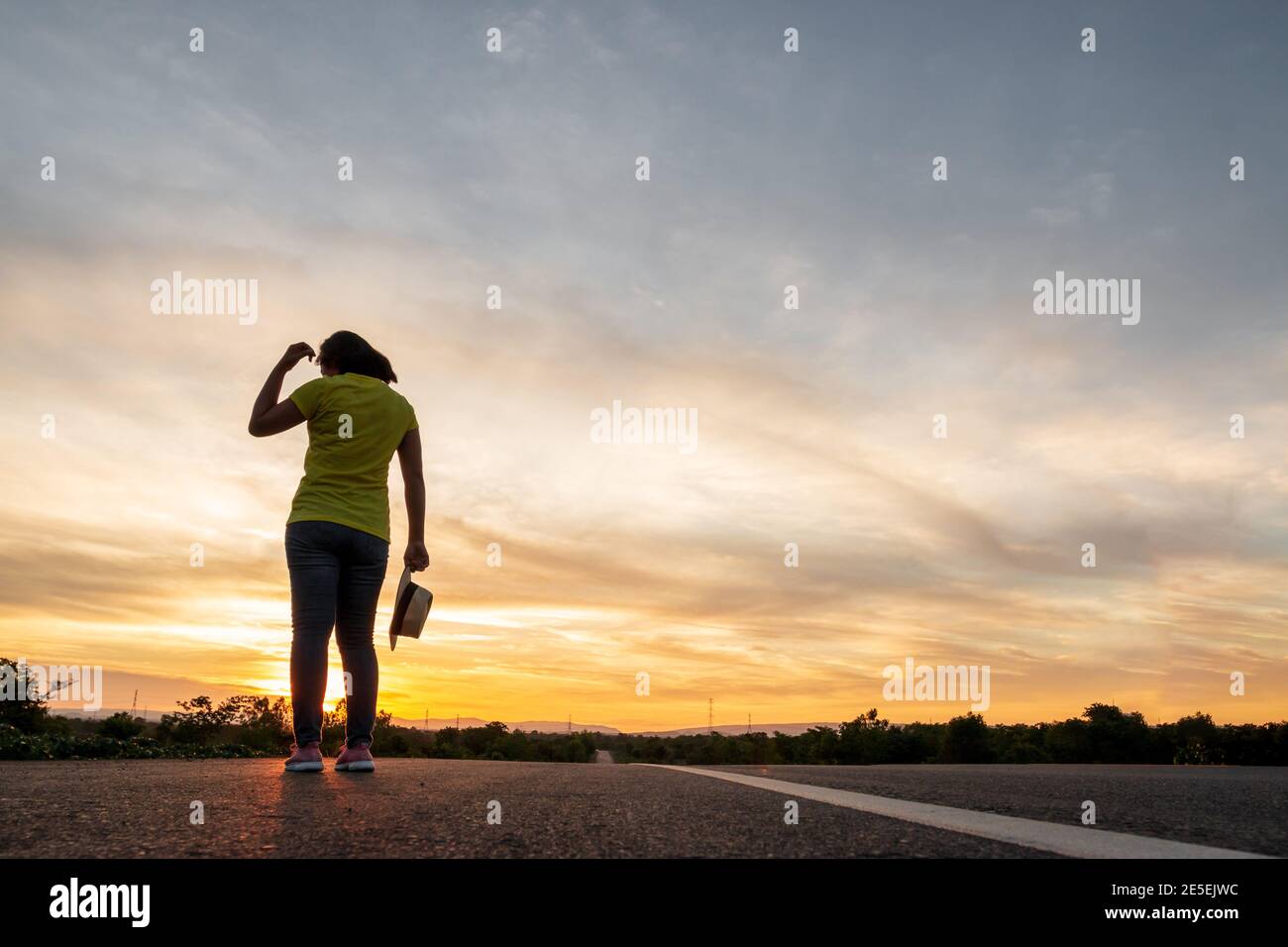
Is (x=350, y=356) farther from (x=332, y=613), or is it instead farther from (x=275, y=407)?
(x=332, y=613)

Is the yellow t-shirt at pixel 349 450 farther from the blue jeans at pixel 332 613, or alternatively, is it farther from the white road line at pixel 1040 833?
the white road line at pixel 1040 833

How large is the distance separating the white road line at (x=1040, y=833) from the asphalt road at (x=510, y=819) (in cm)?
11

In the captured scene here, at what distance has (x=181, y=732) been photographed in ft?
76.0

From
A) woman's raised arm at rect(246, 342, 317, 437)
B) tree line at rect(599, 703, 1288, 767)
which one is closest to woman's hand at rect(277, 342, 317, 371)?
woman's raised arm at rect(246, 342, 317, 437)

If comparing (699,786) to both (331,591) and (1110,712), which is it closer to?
(331,591)

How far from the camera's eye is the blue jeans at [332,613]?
15.7 ft

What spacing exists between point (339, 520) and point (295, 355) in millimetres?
1103

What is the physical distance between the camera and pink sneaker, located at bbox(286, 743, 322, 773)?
185 inches

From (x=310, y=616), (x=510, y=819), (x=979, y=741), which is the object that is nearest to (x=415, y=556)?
(x=310, y=616)

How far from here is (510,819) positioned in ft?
9.43

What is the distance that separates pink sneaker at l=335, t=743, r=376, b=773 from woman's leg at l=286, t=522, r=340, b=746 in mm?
198

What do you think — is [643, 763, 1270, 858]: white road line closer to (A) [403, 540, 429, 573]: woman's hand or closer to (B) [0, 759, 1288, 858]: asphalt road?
(B) [0, 759, 1288, 858]: asphalt road
